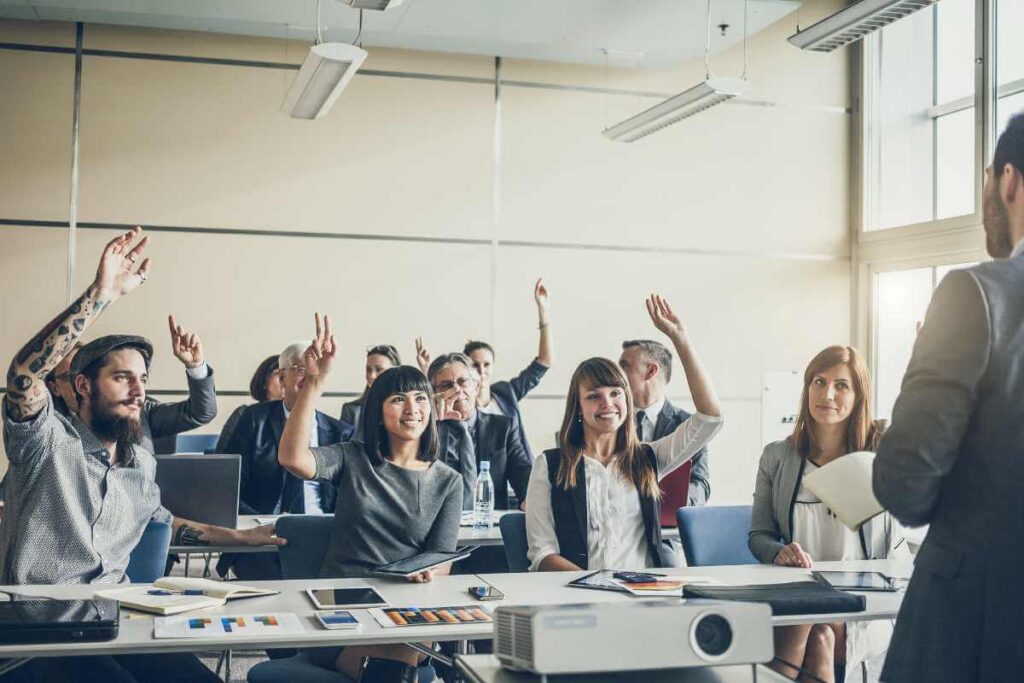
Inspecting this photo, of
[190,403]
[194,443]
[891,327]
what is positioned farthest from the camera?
[891,327]

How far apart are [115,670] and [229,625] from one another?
0.45 m

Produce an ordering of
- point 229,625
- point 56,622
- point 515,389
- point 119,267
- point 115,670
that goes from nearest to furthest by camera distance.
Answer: point 56,622 → point 229,625 → point 115,670 → point 119,267 → point 515,389

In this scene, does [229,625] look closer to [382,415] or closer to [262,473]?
[382,415]

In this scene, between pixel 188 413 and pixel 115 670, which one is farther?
pixel 188 413

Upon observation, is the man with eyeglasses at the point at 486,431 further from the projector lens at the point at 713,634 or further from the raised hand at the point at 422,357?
the projector lens at the point at 713,634

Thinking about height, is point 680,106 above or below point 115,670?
above

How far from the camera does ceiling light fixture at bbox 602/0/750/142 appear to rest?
5.85 meters

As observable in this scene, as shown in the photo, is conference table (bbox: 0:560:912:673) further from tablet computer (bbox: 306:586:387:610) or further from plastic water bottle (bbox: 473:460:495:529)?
plastic water bottle (bbox: 473:460:495:529)

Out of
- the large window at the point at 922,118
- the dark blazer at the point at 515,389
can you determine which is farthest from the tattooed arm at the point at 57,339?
the large window at the point at 922,118

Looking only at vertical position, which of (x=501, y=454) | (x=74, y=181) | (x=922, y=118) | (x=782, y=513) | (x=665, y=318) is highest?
(x=922, y=118)

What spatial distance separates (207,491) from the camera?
389 centimetres

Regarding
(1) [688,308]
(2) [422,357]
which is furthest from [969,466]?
(1) [688,308]

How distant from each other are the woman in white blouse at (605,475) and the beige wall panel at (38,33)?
4821 mm

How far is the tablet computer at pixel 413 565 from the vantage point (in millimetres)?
3014
